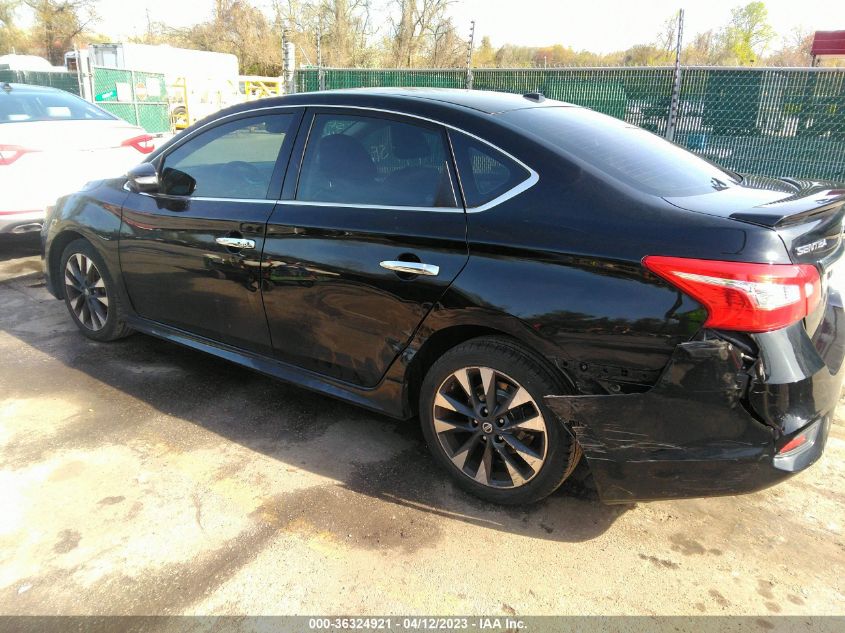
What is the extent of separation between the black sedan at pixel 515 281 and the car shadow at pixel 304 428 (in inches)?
7.0

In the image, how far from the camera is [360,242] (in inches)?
113

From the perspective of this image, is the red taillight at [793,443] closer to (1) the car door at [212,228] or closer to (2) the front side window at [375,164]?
(2) the front side window at [375,164]

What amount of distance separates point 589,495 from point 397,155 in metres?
1.82

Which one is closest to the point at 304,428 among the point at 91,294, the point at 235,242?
the point at 235,242

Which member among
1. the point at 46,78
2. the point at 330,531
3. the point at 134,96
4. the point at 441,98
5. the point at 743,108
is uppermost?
the point at 46,78

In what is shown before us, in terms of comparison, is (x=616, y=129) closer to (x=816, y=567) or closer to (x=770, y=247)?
(x=770, y=247)

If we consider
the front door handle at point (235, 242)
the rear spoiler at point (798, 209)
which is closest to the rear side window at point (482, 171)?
the rear spoiler at point (798, 209)

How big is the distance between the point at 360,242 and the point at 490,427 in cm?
101

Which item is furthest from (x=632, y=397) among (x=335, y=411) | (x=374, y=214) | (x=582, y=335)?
(x=335, y=411)

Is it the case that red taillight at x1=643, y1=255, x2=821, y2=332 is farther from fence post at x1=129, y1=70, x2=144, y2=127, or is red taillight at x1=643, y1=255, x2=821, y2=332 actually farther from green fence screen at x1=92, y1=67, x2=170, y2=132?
fence post at x1=129, y1=70, x2=144, y2=127

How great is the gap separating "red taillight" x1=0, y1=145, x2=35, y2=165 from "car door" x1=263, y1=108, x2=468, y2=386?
436 cm

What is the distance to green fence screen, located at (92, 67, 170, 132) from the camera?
16516mm

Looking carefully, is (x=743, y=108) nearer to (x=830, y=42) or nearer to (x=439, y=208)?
(x=439, y=208)

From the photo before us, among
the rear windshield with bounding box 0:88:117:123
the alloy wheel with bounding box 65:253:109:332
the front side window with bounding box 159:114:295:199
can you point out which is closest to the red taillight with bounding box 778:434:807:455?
the front side window with bounding box 159:114:295:199
